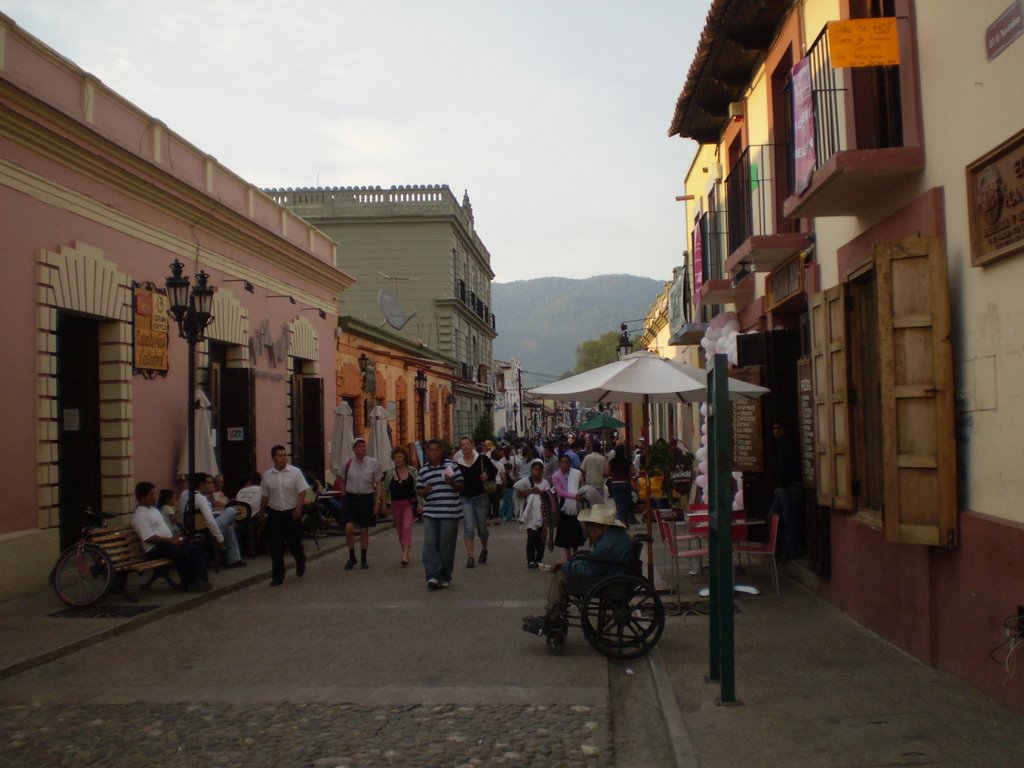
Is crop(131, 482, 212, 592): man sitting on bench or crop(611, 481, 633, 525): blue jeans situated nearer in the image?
crop(131, 482, 212, 592): man sitting on bench

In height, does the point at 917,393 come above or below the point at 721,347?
below

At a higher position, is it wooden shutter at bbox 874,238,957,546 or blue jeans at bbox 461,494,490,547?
wooden shutter at bbox 874,238,957,546

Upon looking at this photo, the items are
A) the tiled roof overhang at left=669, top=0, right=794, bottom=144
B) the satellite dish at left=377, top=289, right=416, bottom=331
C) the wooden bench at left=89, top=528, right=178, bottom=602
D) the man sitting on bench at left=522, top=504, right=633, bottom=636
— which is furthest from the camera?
the satellite dish at left=377, top=289, right=416, bottom=331

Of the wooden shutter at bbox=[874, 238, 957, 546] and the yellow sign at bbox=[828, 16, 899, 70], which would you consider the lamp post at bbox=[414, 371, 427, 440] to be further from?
the wooden shutter at bbox=[874, 238, 957, 546]

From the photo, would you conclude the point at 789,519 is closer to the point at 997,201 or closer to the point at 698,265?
the point at 997,201

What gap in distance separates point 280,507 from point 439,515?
1.97 m

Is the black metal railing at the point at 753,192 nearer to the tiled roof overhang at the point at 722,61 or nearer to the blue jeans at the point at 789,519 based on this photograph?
the tiled roof overhang at the point at 722,61

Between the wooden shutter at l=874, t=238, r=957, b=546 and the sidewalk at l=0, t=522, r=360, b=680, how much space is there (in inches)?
255

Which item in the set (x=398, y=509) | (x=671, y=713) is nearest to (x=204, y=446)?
(x=398, y=509)

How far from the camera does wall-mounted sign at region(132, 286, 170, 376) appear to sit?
1420 cm

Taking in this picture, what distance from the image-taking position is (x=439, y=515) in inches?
476

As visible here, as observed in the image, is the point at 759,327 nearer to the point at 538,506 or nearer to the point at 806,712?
the point at 538,506

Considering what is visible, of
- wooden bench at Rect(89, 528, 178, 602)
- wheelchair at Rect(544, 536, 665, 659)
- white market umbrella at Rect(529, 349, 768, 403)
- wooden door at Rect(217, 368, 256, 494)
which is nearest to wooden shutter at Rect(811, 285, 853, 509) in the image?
white market umbrella at Rect(529, 349, 768, 403)

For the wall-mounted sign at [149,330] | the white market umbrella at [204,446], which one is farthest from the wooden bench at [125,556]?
the wall-mounted sign at [149,330]
